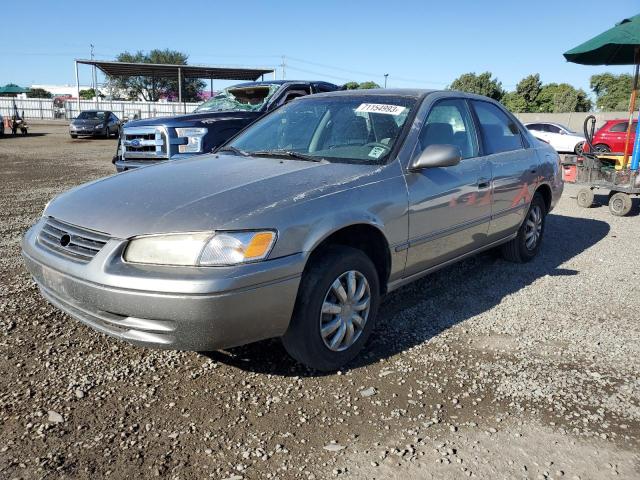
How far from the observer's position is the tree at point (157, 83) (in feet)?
239

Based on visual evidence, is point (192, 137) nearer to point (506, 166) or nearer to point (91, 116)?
point (506, 166)

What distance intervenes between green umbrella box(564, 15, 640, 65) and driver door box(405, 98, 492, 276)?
5394 mm

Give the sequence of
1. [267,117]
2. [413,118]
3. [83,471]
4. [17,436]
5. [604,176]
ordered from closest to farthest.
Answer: [83,471]
[17,436]
[413,118]
[267,117]
[604,176]

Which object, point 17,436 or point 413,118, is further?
point 413,118

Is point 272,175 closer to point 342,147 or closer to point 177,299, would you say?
point 342,147

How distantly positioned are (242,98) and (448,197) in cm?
660

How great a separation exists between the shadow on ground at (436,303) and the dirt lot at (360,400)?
0.06 ft

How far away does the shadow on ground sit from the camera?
328 cm

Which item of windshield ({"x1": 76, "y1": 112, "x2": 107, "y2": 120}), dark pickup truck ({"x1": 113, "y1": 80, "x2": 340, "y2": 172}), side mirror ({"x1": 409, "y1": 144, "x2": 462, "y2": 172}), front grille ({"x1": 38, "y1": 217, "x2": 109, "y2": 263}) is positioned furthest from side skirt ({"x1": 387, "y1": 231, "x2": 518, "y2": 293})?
windshield ({"x1": 76, "y1": 112, "x2": 107, "y2": 120})

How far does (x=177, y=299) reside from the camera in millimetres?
2453

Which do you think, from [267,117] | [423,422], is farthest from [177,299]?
[267,117]

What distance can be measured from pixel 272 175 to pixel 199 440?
5.01 ft

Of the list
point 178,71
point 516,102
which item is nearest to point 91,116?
point 178,71

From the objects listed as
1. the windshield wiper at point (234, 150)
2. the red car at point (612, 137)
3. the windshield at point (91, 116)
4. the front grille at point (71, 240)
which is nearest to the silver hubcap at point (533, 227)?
the windshield wiper at point (234, 150)
